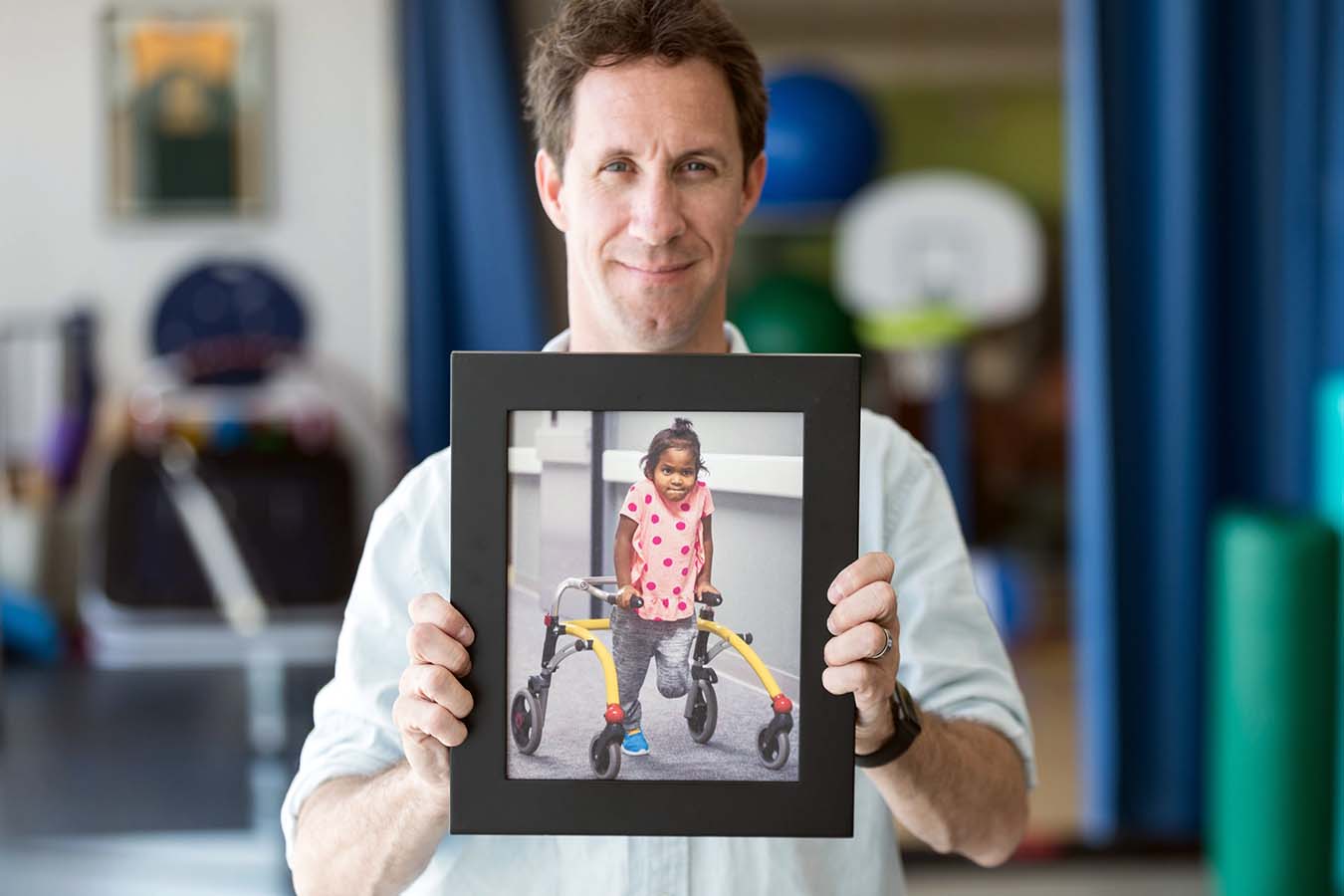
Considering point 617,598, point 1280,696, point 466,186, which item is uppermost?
point 466,186

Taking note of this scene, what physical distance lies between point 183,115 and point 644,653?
164 inches

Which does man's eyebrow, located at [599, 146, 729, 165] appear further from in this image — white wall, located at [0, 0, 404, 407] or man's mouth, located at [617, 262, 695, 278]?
white wall, located at [0, 0, 404, 407]

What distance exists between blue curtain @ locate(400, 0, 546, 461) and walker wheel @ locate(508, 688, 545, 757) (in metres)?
2.61

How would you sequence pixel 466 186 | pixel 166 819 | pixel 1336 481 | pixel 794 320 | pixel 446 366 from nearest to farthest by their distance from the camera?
pixel 1336 481
pixel 166 819
pixel 466 186
pixel 446 366
pixel 794 320

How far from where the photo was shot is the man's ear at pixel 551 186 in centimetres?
106

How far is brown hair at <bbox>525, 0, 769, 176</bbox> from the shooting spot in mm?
983

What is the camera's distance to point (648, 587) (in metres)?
0.92

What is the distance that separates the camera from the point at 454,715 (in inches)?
36.0

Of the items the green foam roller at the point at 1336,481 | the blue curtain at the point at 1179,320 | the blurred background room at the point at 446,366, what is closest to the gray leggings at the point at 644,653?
the blurred background room at the point at 446,366

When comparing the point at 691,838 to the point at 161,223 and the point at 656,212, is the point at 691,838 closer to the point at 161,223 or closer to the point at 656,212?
the point at 656,212

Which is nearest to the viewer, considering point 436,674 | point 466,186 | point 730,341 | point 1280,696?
point 436,674

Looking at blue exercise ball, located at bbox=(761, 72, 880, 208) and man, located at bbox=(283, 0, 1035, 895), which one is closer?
man, located at bbox=(283, 0, 1035, 895)

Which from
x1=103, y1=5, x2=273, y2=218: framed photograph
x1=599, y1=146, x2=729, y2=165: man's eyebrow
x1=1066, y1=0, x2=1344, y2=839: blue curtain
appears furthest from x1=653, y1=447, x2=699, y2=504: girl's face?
x1=103, y1=5, x2=273, y2=218: framed photograph

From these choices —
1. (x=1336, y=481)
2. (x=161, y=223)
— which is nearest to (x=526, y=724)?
(x=1336, y=481)
